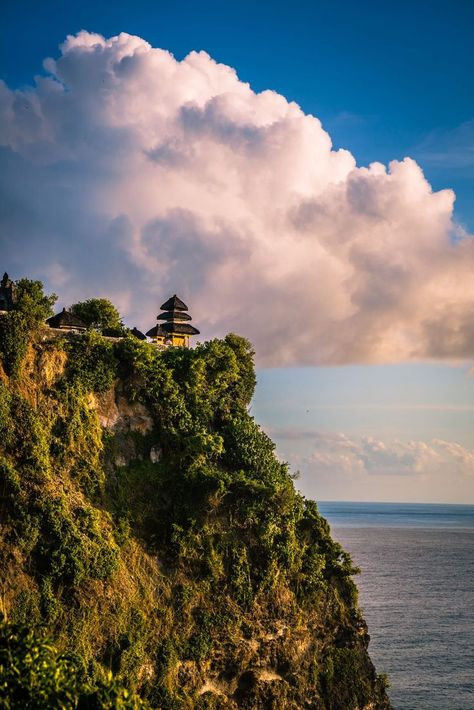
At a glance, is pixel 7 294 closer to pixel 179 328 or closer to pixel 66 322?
pixel 66 322

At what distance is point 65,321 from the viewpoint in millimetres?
48938

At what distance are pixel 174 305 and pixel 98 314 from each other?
231 inches

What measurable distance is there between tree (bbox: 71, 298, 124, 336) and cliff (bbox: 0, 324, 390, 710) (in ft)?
15.4

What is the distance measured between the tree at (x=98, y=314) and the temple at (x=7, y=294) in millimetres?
6299

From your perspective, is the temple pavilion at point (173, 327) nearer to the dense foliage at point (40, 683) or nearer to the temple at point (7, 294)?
the temple at point (7, 294)

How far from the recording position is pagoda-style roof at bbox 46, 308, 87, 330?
48.8 metres

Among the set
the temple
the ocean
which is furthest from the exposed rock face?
the ocean

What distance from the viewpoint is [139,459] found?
156ft

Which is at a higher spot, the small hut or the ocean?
the small hut

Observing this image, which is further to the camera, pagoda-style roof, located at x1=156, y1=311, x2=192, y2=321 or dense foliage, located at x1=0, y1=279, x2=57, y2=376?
pagoda-style roof, located at x1=156, y1=311, x2=192, y2=321

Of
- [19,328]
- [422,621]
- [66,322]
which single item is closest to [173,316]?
[66,322]

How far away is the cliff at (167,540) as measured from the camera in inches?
1580

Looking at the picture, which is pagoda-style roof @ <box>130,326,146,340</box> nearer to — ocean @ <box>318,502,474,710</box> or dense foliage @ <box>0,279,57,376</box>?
dense foliage @ <box>0,279,57,376</box>

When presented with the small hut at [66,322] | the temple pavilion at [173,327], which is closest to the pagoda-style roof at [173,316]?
the temple pavilion at [173,327]
